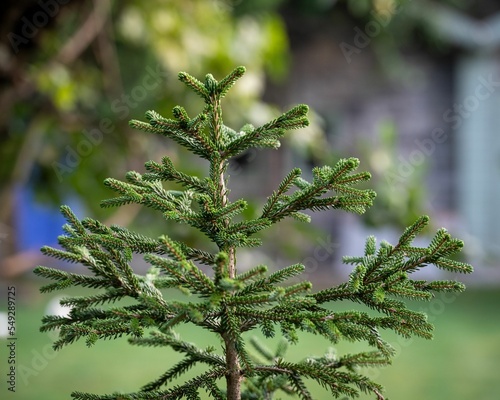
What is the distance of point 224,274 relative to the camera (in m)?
1.24

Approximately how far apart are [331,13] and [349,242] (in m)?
3.33

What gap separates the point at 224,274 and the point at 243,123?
11.8 feet

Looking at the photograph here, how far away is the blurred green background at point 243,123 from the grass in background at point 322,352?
21mm

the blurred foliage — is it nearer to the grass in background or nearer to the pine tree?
the grass in background

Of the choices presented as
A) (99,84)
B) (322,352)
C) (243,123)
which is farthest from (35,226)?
(243,123)

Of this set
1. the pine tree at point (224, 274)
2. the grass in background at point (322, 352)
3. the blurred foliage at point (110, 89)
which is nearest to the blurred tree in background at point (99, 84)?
the blurred foliage at point (110, 89)

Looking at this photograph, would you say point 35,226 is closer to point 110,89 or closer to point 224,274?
point 110,89

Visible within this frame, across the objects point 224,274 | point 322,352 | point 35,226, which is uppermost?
point 35,226

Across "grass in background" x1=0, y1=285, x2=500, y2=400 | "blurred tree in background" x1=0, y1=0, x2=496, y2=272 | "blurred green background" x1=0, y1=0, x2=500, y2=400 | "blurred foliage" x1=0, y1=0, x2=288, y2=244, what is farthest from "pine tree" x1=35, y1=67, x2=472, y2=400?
"blurred foliage" x1=0, y1=0, x2=288, y2=244

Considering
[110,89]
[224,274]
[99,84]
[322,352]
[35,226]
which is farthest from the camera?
[35,226]

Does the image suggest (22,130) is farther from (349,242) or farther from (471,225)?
(471,225)

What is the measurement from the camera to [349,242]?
1026cm

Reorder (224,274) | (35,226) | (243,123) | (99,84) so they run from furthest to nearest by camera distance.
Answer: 1. (35,226)
2. (99,84)
3. (243,123)
4. (224,274)

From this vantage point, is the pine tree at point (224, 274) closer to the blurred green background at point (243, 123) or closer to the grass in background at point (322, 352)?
the blurred green background at point (243, 123)
